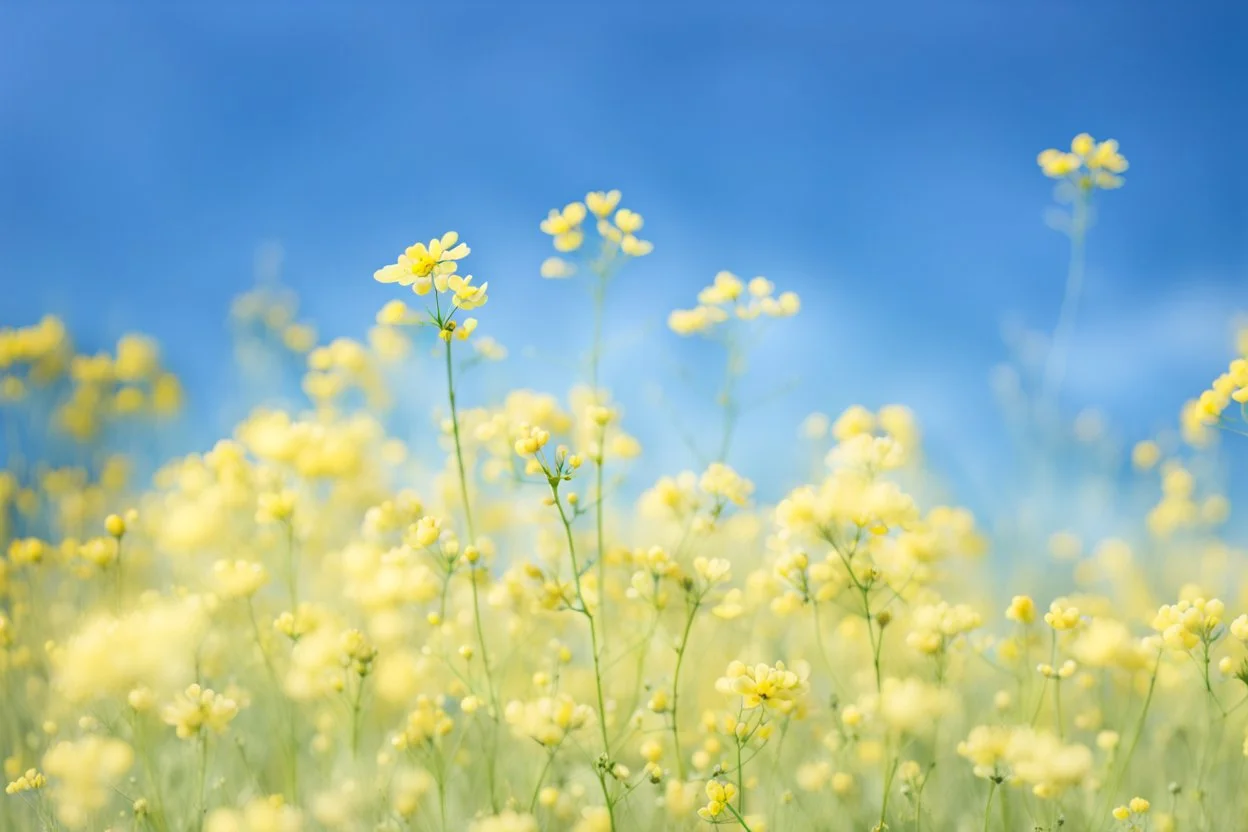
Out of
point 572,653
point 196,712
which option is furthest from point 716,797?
→ point 572,653

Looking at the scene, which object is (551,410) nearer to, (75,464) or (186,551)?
(186,551)

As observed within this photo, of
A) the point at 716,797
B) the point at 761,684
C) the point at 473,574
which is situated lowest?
the point at 716,797

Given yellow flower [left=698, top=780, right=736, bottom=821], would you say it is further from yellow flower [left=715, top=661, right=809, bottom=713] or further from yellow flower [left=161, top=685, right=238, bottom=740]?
yellow flower [left=161, top=685, right=238, bottom=740]

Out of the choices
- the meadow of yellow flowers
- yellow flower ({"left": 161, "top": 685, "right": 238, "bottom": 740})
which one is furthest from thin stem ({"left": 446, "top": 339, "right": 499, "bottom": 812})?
yellow flower ({"left": 161, "top": 685, "right": 238, "bottom": 740})

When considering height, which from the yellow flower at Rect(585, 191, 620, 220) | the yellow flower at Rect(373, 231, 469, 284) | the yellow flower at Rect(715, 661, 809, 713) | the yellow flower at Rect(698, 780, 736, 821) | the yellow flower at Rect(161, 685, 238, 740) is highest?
the yellow flower at Rect(585, 191, 620, 220)

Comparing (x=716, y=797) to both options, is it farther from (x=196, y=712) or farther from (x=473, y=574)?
(x=196, y=712)

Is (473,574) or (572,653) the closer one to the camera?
(473,574)

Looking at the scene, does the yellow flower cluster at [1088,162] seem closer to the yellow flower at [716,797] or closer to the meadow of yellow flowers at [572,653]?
the meadow of yellow flowers at [572,653]

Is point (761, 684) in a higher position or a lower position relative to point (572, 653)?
lower

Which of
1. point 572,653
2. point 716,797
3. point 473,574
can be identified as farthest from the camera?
point 572,653
